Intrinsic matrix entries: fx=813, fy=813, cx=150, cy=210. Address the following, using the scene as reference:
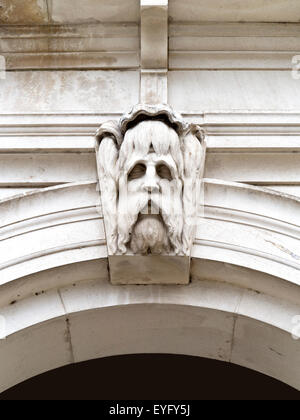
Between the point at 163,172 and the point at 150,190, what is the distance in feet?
0.63

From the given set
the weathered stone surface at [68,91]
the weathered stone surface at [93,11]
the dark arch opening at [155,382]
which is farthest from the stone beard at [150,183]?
the dark arch opening at [155,382]

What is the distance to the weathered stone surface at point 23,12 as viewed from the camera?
4.86 meters

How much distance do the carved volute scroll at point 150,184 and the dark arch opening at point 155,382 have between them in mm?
1560

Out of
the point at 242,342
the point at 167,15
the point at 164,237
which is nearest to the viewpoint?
the point at 164,237

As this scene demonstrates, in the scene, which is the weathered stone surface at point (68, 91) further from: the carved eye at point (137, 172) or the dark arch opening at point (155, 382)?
the dark arch opening at point (155, 382)

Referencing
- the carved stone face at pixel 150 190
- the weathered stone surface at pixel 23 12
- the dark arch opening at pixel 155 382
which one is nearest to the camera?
the carved stone face at pixel 150 190

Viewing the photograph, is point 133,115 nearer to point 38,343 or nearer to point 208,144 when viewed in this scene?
point 208,144

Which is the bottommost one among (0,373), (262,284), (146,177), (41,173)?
(0,373)

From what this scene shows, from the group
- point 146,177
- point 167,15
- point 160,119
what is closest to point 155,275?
point 146,177

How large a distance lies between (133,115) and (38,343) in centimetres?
124

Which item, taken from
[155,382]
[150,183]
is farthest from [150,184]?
[155,382]

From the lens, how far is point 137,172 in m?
3.99

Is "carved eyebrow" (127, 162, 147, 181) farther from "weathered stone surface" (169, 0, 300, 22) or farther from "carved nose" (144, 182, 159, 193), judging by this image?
"weathered stone surface" (169, 0, 300, 22)

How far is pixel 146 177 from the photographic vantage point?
3891 mm
